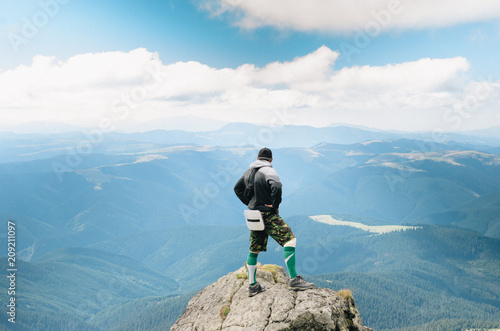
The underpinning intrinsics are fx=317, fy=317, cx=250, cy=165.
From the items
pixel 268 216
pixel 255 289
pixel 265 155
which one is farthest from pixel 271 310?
pixel 265 155

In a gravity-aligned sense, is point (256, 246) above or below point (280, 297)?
above

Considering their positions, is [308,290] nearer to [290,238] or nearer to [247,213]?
[290,238]

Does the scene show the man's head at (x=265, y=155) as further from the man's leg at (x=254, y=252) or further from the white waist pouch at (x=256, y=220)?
the man's leg at (x=254, y=252)

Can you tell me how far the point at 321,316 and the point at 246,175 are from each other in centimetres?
635

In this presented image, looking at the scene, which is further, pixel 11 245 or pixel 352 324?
pixel 11 245

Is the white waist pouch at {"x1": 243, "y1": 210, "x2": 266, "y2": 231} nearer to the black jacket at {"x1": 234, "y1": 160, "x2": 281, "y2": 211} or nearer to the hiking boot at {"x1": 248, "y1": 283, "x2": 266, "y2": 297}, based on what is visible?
the black jacket at {"x1": 234, "y1": 160, "x2": 281, "y2": 211}

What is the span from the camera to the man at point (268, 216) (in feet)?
43.0

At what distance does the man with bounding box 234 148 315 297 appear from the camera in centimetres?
1310

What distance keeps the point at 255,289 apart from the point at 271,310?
1741 mm

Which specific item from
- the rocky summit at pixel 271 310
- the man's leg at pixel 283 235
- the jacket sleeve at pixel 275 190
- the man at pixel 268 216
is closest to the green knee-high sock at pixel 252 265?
the man at pixel 268 216

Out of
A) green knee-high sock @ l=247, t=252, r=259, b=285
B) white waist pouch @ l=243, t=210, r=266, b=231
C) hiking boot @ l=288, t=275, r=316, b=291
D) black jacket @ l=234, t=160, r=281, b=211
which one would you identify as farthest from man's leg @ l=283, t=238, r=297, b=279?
black jacket @ l=234, t=160, r=281, b=211

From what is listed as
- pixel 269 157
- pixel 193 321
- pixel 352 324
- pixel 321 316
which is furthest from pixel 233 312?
pixel 269 157

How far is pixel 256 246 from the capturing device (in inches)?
549

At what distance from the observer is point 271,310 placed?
1269 cm
